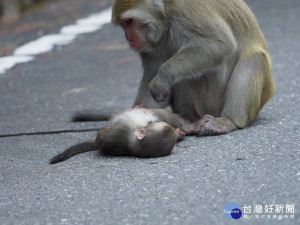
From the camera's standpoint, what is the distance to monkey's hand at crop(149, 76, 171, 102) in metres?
5.67

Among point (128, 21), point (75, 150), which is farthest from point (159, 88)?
point (75, 150)

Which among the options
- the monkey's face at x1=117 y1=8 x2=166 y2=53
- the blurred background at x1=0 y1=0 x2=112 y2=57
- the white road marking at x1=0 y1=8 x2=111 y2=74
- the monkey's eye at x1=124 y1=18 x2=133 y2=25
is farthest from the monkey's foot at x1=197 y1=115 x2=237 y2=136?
the blurred background at x1=0 y1=0 x2=112 y2=57

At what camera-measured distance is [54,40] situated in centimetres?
1108

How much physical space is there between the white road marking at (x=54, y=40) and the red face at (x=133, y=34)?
385 centimetres

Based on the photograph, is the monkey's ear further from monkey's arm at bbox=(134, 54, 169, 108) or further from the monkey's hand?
monkey's arm at bbox=(134, 54, 169, 108)

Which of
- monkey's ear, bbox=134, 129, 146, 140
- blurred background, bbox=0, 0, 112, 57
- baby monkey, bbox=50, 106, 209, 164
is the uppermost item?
monkey's ear, bbox=134, 129, 146, 140

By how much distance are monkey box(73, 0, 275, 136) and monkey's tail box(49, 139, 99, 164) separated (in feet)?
2.16

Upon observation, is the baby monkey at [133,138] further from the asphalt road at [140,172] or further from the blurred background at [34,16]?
the blurred background at [34,16]

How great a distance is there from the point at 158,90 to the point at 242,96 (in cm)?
67

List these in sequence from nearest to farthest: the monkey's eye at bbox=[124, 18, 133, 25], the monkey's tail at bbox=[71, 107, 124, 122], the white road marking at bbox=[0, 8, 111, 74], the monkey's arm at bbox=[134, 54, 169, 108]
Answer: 1. the monkey's eye at bbox=[124, 18, 133, 25]
2. the monkey's arm at bbox=[134, 54, 169, 108]
3. the monkey's tail at bbox=[71, 107, 124, 122]
4. the white road marking at bbox=[0, 8, 111, 74]

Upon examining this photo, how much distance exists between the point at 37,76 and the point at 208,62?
377 cm

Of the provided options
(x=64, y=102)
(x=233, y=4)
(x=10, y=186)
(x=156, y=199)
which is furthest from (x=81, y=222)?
(x=64, y=102)

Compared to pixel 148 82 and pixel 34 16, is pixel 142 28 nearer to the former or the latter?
pixel 148 82

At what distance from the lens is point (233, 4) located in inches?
234
